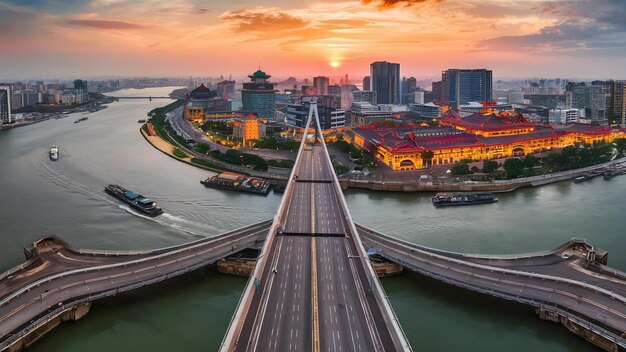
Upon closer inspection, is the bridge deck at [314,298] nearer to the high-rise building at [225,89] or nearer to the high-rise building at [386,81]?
the high-rise building at [386,81]

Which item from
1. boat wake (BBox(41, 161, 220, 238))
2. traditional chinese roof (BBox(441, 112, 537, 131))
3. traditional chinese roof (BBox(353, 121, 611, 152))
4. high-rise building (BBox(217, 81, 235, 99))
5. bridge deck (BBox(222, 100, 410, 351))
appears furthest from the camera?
high-rise building (BBox(217, 81, 235, 99))

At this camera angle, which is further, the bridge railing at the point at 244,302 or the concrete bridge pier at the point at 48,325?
the concrete bridge pier at the point at 48,325

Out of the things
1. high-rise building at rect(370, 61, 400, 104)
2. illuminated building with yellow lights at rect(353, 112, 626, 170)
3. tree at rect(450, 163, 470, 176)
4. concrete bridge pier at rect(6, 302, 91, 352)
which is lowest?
concrete bridge pier at rect(6, 302, 91, 352)

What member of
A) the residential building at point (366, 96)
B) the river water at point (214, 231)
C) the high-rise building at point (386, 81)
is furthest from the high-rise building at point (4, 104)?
the high-rise building at point (386, 81)

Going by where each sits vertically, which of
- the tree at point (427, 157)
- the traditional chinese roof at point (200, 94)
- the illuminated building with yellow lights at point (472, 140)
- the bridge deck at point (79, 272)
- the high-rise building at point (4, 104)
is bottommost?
the bridge deck at point (79, 272)

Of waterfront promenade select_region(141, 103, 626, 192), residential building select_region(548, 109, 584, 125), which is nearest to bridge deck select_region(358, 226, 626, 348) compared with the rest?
waterfront promenade select_region(141, 103, 626, 192)

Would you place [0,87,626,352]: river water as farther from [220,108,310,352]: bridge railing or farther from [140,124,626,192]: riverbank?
[220,108,310,352]: bridge railing
